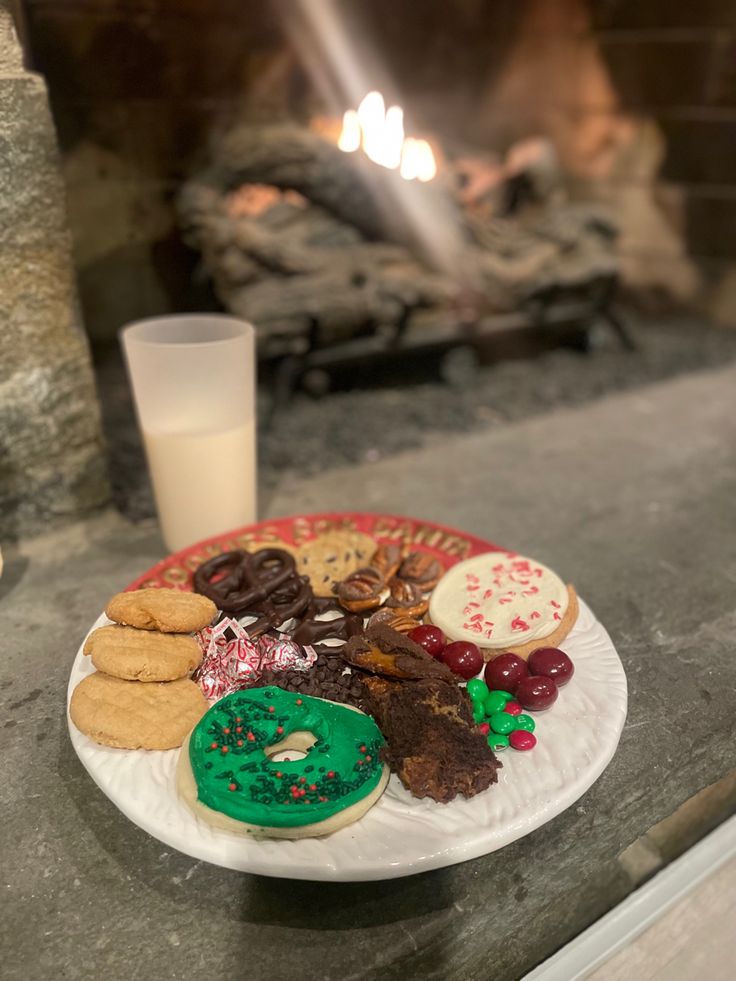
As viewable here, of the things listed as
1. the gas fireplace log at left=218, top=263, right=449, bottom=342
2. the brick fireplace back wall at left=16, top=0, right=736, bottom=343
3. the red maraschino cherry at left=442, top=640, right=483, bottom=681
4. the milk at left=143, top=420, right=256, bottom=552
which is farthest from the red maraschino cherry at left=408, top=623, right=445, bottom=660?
the brick fireplace back wall at left=16, top=0, right=736, bottom=343

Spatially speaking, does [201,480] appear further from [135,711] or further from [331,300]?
[331,300]

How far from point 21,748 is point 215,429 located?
0.59 meters

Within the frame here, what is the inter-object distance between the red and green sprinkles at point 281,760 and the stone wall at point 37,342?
77 centimetres

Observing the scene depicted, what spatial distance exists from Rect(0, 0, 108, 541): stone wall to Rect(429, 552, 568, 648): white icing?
0.80 meters

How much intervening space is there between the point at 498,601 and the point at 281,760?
0.37 meters

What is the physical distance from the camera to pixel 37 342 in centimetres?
134

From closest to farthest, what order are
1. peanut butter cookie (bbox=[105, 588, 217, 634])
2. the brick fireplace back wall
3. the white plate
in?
1. the white plate
2. peanut butter cookie (bbox=[105, 588, 217, 634])
3. the brick fireplace back wall

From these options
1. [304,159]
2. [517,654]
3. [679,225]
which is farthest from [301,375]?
[679,225]

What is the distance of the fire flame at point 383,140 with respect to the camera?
2406 millimetres

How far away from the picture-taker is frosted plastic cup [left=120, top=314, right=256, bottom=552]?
4.09ft

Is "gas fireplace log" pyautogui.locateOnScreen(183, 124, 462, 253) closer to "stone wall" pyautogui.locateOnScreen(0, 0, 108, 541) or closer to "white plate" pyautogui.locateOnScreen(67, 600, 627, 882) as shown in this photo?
"stone wall" pyautogui.locateOnScreen(0, 0, 108, 541)

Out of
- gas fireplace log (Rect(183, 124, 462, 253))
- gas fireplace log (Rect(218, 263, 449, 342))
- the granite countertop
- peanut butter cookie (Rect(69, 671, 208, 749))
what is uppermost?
gas fireplace log (Rect(183, 124, 462, 253))

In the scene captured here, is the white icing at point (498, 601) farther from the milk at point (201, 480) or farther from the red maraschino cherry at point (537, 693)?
the milk at point (201, 480)

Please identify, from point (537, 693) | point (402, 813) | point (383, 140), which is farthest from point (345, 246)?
point (402, 813)
